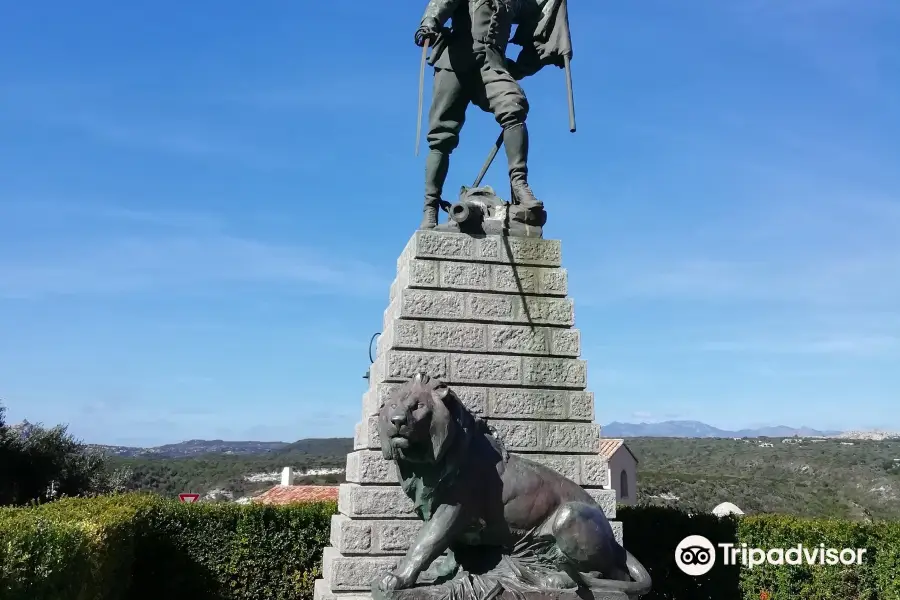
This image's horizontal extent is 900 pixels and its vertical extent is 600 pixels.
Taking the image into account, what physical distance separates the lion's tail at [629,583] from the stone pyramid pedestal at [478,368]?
1.36 metres

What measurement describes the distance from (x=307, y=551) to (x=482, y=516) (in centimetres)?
695

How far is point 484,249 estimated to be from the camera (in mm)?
6797

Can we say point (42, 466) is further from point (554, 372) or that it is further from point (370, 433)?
point (554, 372)

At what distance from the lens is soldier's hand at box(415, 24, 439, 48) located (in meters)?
7.21

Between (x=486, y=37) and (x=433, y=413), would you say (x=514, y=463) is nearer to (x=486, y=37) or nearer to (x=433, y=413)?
(x=433, y=413)

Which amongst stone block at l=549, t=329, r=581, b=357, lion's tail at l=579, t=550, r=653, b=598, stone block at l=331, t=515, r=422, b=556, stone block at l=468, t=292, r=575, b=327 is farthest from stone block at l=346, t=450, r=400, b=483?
lion's tail at l=579, t=550, r=653, b=598

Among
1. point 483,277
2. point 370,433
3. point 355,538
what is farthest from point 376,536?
point 483,277

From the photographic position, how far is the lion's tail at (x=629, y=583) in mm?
4691

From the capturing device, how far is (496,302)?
263 inches

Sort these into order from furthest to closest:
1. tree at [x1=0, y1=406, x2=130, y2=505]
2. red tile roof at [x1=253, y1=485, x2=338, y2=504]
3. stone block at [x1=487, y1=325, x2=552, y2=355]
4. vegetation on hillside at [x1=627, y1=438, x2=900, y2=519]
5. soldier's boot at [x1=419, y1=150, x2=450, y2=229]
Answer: vegetation on hillside at [x1=627, y1=438, x2=900, y2=519] < tree at [x1=0, y1=406, x2=130, y2=505] < red tile roof at [x1=253, y1=485, x2=338, y2=504] < soldier's boot at [x1=419, y1=150, x2=450, y2=229] < stone block at [x1=487, y1=325, x2=552, y2=355]

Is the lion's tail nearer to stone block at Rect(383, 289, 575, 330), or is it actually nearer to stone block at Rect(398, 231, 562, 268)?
stone block at Rect(383, 289, 575, 330)

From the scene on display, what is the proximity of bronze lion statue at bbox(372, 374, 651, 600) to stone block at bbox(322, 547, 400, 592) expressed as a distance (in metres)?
1.33

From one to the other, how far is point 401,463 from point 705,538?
7.35 metres

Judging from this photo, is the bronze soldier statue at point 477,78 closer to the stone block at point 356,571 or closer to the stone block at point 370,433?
the stone block at point 370,433
